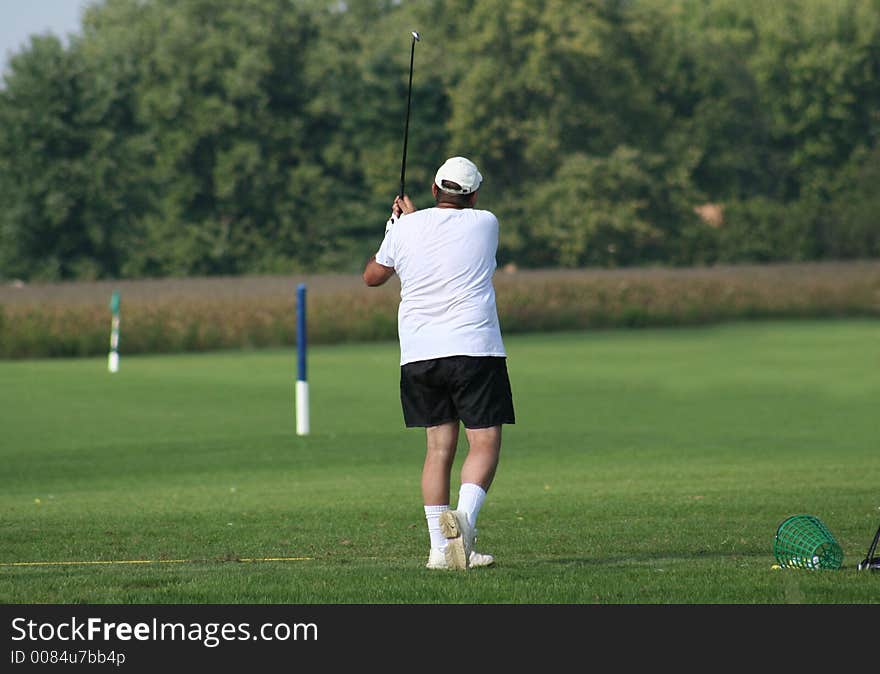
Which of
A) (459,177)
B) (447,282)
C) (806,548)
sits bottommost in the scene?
(806,548)

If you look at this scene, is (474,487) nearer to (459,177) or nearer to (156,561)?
(459,177)

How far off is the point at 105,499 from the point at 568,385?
16.8m

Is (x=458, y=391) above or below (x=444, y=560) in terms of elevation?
above

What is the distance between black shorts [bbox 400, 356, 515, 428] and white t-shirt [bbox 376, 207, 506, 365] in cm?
5

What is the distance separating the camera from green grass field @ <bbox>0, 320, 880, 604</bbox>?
8086 millimetres

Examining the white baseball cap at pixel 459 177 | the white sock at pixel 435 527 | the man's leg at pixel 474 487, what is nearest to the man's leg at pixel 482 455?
the man's leg at pixel 474 487

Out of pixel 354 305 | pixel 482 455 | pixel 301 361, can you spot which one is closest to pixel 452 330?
pixel 482 455

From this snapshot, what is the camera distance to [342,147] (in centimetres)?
8138

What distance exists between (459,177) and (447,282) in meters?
0.54

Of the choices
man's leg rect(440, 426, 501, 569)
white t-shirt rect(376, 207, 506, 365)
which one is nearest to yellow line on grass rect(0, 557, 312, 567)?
man's leg rect(440, 426, 501, 569)

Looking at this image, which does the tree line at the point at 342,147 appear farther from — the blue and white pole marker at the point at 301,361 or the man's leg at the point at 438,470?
the man's leg at the point at 438,470

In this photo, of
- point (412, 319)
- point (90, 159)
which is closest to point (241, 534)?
point (412, 319)

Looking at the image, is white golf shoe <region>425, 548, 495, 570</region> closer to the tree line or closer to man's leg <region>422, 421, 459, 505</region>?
man's leg <region>422, 421, 459, 505</region>

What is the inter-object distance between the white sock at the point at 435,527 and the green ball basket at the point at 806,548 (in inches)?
64.7
